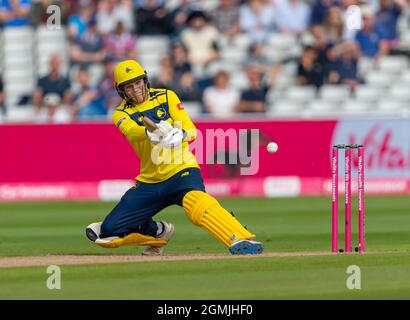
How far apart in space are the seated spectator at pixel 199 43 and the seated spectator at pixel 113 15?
47.1 inches

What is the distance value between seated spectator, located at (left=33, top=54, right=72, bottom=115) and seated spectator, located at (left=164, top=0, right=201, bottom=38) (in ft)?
8.28

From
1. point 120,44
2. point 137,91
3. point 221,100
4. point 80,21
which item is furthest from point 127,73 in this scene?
point 80,21

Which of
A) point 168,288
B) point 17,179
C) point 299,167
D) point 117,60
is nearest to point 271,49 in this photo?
point 117,60

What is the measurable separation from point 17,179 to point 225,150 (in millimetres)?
3362

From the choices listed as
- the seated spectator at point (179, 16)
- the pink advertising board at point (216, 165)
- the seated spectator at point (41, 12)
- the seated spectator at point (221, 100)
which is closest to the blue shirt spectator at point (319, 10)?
the seated spectator at point (179, 16)

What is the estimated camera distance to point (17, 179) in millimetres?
19734

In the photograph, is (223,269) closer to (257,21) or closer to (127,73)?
(127,73)

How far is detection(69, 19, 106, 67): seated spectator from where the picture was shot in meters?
23.3

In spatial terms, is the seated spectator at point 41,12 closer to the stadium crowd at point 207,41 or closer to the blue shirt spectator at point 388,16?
the stadium crowd at point 207,41

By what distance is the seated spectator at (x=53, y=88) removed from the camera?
21.9 meters

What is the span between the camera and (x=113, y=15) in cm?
2355

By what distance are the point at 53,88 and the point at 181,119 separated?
1003 centimetres
